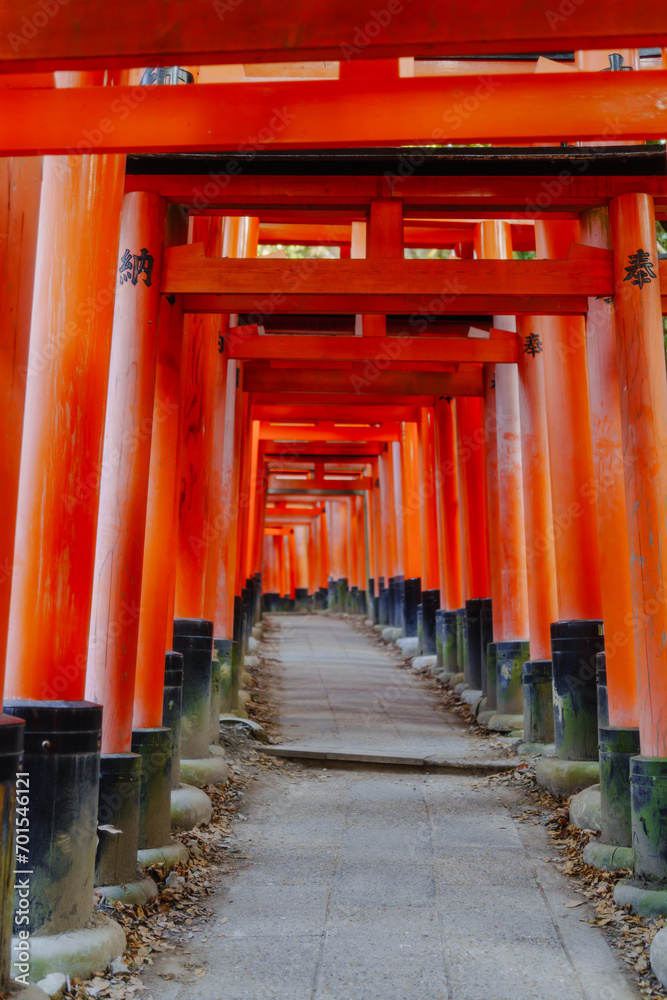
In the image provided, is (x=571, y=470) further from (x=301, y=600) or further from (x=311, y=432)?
(x=301, y=600)

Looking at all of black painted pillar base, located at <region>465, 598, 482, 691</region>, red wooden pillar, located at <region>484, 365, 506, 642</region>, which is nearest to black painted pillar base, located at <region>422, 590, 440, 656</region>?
black painted pillar base, located at <region>465, 598, 482, 691</region>

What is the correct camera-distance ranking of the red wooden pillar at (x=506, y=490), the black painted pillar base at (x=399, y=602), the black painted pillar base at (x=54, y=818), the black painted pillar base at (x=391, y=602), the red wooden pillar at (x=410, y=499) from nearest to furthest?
the black painted pillar base at (x=54, y=818)
the red wooden pillar at (x=506, y=490)
the red wooden pillar at (x=410, y=499)
the black painted pillar base at (x=399, y=602)
the black painted pillar base at (x=391, y=602)

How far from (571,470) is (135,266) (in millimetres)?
3238

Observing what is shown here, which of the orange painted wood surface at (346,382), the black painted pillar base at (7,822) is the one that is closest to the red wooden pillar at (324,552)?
the orange painted wood surface at (346,382)

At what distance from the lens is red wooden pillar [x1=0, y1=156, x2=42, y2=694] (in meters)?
3.04

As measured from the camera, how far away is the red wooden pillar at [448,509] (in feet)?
38.5

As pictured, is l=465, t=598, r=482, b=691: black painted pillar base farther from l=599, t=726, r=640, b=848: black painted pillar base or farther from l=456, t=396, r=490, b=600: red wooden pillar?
l=599, t=726, r=640, b=848: black painted pillar base

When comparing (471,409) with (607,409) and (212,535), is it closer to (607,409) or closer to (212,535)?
(212,535)

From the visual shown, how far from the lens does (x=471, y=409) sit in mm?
10664

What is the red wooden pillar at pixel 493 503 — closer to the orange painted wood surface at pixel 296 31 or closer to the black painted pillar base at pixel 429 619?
the black painted pillar base at pixel 429 619

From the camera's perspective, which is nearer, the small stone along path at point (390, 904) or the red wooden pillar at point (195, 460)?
the small stone along path at point (390, 904)

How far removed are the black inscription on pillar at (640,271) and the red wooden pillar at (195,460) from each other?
3.03 metres

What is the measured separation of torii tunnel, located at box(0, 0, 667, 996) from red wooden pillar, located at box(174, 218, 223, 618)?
3 centimetres

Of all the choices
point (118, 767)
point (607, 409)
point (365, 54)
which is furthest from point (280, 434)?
point (365, 54)
